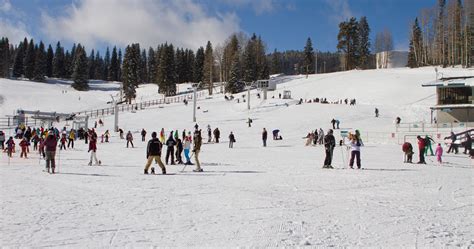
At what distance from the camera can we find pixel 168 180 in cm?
1141

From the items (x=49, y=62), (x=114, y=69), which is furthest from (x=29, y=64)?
(x=114, y=69)

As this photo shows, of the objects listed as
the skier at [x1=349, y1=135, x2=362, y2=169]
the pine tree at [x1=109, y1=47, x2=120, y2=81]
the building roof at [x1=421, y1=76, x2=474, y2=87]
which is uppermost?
the pine tree at [x1=109, y1=47, x2=120, y2=81]

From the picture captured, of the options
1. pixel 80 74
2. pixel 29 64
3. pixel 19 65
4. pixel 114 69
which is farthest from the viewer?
pixel 114 69

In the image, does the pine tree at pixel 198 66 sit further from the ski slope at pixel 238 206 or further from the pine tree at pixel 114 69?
the ski slope at pixel 238 206

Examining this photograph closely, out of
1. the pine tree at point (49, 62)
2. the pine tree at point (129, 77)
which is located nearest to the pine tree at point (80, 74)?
the pine tree at point (129, 77)

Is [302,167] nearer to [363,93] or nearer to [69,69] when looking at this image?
[363,93]

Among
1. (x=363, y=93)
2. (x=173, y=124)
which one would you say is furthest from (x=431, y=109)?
(x=173, y=124)

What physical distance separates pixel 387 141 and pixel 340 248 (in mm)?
25601

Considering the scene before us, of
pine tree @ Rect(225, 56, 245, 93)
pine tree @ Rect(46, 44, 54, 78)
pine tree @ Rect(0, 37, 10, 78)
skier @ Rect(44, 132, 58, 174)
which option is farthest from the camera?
pine tree @ Rect(46, 44, 54, 78)

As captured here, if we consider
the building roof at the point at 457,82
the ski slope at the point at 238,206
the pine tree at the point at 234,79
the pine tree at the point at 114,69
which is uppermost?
the pine tree at the point at 114,69

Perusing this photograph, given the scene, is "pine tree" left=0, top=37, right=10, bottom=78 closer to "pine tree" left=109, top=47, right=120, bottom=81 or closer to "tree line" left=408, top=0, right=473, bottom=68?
"pine tree" left=109, top=47, right=120, bottom=81

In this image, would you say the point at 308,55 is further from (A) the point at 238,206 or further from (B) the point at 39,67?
(A) the point at 238,206

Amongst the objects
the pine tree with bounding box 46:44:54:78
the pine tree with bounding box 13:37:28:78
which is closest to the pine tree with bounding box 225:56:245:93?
the pine tree with bounding box 13:37:28:78

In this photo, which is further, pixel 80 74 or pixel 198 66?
pixel 198 66
